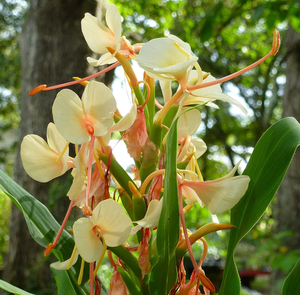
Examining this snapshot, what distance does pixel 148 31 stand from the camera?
3725 millimetres

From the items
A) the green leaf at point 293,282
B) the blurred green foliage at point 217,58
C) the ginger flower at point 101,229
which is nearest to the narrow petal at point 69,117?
the ginger flower at point 101,229

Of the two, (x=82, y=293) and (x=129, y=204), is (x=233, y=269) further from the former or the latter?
(x=82, y=293)

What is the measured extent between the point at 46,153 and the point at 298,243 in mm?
2172

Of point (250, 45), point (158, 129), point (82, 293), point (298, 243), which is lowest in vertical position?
point (298, 243)

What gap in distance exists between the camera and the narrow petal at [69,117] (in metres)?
0.42

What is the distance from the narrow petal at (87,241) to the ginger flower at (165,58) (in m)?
0.22

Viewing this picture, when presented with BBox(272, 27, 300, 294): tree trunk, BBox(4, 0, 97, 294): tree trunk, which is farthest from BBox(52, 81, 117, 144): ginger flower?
BBox(272, 27, 300, 294): tree trunk

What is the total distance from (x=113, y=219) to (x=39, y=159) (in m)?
0.19

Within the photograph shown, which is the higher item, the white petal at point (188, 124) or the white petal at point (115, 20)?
the white petal at point (115, 20)

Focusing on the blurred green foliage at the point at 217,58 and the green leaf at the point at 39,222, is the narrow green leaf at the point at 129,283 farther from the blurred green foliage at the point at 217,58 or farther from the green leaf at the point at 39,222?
the blurred green foliage at the point at 217,58

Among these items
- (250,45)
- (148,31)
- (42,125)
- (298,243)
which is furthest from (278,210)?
(250,45)

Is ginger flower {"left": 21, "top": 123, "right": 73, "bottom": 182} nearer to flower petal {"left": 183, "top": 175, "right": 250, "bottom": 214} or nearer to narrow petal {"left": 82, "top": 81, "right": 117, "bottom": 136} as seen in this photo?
narrow petal {"left": 82, "top": 81, "right": 117, "bottom": 136}

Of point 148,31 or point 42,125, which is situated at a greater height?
point 148,31

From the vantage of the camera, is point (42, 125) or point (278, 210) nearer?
point (42, 125)
